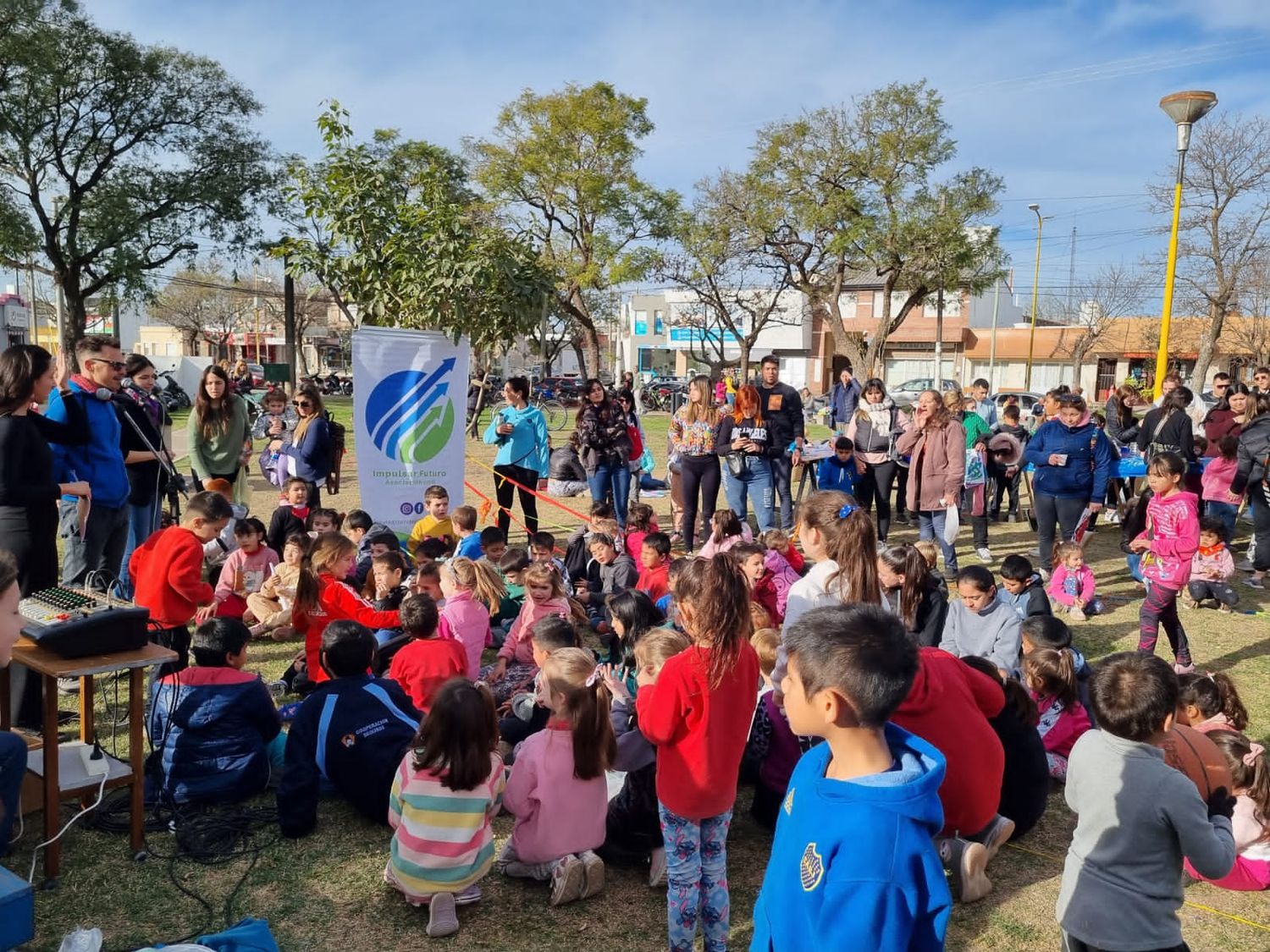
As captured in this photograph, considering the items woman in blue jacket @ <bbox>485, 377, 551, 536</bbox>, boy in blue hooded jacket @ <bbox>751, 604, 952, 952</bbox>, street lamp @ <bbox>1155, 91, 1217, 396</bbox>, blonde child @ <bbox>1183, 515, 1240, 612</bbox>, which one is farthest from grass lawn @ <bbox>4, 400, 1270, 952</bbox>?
street lamp @ <bbox>1155, 91, 1217, 396</bbox>

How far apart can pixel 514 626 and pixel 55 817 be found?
2.60 m

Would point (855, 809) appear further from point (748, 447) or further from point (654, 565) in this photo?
point (748, 447)

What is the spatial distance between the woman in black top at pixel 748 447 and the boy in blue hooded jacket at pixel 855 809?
647cm

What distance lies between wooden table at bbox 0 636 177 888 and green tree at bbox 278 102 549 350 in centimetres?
610

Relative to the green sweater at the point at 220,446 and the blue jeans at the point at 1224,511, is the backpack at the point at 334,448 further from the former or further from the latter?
the blue jeans at the point at 1224,511

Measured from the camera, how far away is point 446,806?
3145 mm

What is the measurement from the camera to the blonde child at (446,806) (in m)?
3.10

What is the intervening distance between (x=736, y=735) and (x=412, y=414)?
214 inches

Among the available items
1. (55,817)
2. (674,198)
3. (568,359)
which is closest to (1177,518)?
(55,817)

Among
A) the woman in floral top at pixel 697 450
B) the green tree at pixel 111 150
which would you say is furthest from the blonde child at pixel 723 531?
the green tree at pixel 111 150

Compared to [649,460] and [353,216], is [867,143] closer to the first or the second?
[649,460]

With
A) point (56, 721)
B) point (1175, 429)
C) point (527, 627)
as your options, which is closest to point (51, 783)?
point (56, 721)

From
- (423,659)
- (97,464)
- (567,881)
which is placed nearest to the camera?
(567,881)

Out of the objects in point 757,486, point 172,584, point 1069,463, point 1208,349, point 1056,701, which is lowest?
point 1056,701
